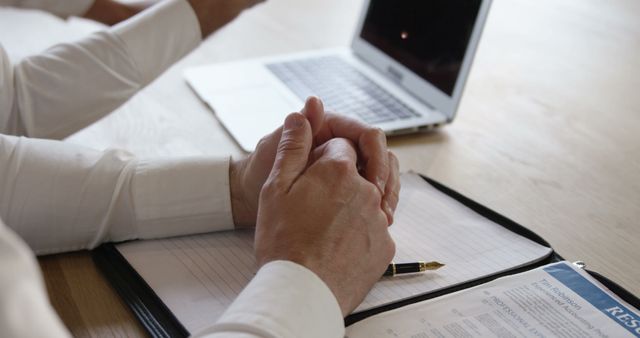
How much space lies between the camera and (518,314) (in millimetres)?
650

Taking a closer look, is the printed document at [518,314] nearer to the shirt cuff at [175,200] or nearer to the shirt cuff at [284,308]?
the shirt cuff at [284,308]

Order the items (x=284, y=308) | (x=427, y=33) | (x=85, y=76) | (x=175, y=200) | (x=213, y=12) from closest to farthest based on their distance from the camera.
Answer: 1. (x=284, y=308)
2. (x=175, y=200)
3. (x=85, y=76)
4. (x=213, y=12)
5. (x=427, y=33)

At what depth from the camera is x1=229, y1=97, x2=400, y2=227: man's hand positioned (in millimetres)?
782

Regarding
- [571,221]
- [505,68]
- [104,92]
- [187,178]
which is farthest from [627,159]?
[104,92]

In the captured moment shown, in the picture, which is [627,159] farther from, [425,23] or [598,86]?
[425,23]

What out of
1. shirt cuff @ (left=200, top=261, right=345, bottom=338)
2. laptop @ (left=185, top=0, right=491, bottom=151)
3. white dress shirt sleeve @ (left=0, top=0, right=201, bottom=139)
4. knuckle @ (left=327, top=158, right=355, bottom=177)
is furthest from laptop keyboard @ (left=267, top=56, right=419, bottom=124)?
shirt cuff @ (left=200, top=261, right=345, bottom=338)

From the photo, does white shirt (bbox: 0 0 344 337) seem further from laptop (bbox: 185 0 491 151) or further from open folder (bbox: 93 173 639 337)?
laptop (bbox: 185 0 491 151)

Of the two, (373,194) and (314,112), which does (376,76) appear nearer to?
(314,112)

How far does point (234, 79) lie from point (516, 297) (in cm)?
72

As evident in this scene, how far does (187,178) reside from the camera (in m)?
0.80

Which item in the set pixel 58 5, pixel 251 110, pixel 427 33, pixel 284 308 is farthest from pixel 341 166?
pixel 58 5

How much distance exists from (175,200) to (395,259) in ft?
0.85

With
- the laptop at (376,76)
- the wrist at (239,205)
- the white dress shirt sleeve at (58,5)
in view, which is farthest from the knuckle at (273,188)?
the white dress shirt sleeve at (58,5)

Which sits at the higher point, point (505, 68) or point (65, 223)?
point (505, 68)
